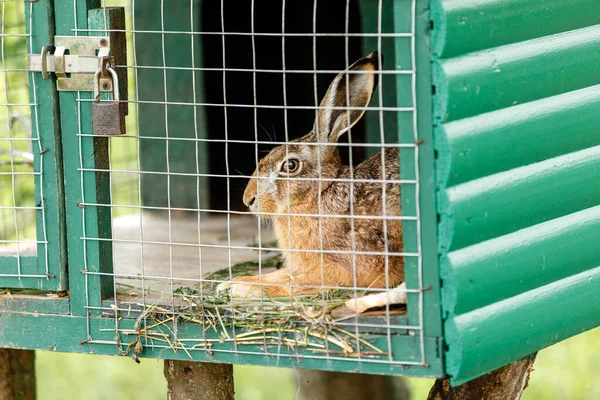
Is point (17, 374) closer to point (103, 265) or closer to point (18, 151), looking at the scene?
point (18, 151)

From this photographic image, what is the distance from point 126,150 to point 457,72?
5467 millimetres

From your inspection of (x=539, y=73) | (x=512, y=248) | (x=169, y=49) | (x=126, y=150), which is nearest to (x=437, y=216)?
(x=512, y=248)

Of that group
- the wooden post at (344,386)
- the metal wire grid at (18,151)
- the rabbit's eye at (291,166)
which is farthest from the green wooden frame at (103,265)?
the wooden post at (344,386)

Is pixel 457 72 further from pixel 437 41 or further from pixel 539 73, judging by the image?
pixel 539 73

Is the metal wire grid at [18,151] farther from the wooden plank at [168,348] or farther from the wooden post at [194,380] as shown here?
the wooden post at [194,380]

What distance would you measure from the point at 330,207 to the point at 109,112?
1.23 meters

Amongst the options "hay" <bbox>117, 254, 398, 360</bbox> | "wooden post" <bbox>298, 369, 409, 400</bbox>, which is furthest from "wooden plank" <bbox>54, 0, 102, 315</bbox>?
"wooden post" <bbox>298, 369, 409, 400</bbox>

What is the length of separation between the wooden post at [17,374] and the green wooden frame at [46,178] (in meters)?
→ 1.70

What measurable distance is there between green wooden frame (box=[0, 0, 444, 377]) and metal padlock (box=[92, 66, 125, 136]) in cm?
9

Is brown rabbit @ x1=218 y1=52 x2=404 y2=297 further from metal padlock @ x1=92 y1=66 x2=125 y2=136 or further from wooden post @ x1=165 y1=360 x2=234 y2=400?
metal padlock @ x1=92 y1=66 x2=125 y2=136

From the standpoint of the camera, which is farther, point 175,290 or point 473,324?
point 175,290

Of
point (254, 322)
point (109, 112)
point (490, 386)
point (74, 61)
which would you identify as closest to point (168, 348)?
point (254, 322)

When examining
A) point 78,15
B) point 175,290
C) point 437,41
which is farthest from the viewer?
point 175,290

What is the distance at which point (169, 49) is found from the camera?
680cm
